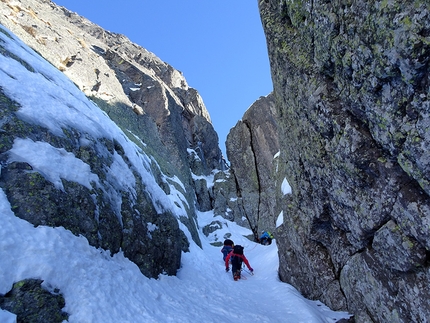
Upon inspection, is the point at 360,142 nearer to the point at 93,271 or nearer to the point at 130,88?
the point at 93,271

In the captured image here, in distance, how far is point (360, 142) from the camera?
27.9ft

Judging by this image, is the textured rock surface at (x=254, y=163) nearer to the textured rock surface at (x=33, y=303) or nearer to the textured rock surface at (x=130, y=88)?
the textured rock surface at (x=130, y=88)

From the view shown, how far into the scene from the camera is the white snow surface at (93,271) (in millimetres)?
6879

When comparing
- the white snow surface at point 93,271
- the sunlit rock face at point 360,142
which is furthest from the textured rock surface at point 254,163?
the sunlit rock face at point 360,142

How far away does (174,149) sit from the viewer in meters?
46.6

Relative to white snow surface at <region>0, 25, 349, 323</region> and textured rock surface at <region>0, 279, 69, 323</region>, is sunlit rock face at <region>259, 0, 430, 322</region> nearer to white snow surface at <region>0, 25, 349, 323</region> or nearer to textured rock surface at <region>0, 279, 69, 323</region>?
white snow surface at <region>0, 25, 349, 323</region>

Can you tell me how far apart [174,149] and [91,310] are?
4041cm

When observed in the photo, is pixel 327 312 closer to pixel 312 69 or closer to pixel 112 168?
pixel 312 69

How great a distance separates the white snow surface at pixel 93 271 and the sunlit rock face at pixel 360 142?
2.90 metres

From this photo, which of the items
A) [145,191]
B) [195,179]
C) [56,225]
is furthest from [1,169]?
[195,179]


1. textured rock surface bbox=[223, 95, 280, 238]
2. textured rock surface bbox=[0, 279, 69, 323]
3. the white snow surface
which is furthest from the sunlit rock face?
textured rock surface bbox=[223, 95, 280, 238]

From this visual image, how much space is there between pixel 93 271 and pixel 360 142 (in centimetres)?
921

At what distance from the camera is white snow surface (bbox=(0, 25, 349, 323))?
6.88 meters

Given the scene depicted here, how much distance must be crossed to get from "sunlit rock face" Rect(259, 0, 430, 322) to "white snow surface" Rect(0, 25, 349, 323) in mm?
2902
